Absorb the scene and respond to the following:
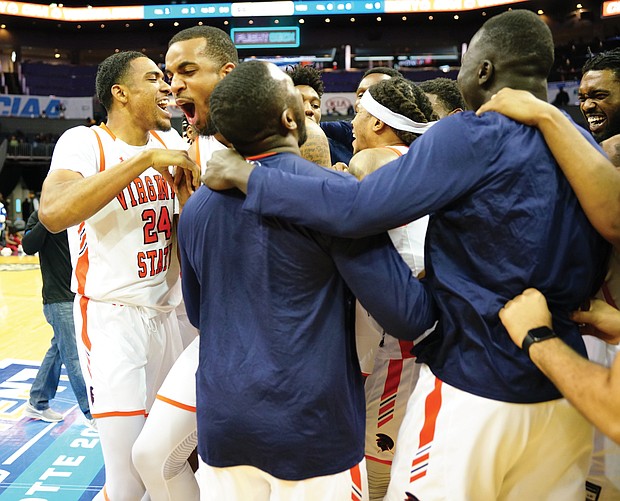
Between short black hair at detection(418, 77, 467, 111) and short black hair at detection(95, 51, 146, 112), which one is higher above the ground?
short black hair at detection(95, 51, 146, 112)

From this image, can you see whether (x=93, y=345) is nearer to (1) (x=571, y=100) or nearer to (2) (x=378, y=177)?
(2) (x=378, y=177)

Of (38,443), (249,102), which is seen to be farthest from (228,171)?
(38,443)

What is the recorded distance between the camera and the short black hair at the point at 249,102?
1.76 m

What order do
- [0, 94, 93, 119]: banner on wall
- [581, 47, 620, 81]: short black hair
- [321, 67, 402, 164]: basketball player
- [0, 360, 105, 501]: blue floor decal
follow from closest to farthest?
[581, 47, 620, 81]: short black hair → [0, 360, 105, 501]: blue floor decal → [321, 67, 402, 164]: basketball player → [0, 94, 93, 119]: banner on wall

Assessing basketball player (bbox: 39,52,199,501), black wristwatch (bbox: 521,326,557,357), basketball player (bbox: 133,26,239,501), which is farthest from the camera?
basketball player (bbox: 39,52,199,501)

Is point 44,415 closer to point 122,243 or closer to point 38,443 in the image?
point 38,443

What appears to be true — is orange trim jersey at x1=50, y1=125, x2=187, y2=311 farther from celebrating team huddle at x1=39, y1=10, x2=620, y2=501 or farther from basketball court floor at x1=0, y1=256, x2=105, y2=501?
basketball court floor at x1=0, y1=256, x2=105, y2=501

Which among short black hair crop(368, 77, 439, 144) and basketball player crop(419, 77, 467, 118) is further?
basketball player crop(419, 77, 467, 118)

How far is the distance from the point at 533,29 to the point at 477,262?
2.27 feet

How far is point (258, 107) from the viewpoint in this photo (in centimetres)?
177

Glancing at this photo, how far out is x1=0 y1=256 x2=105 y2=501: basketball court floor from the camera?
3.97 m

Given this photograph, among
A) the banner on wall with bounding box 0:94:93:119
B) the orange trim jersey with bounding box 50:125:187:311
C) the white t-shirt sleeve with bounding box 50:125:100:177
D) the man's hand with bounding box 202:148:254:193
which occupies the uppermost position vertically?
the man's hand with bounding box 202:148:254:193

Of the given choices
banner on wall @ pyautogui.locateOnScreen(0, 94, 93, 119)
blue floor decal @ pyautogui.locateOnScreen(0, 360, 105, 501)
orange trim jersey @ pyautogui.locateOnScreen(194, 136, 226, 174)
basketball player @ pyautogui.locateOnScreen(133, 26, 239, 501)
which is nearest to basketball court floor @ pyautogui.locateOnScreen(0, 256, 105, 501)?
blue floor decal @ pyautogui.locateOnScreen(0, 360, 105, 501)

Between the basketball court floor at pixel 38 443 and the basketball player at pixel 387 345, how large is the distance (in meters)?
2.12
